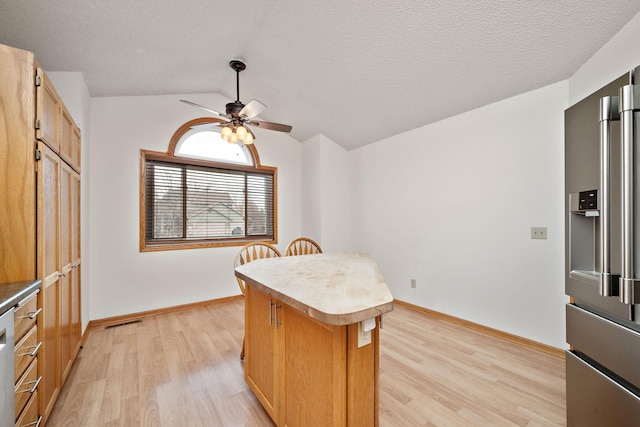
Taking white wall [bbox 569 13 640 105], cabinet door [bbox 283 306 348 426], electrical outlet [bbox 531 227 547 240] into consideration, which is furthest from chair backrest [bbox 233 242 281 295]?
white wall [bbox 569 13 640 105]

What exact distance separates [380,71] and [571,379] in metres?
2.64

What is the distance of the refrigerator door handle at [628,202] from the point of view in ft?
2.74

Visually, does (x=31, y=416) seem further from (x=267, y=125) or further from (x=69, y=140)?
(x=267, y=125)

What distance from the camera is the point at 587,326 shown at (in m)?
1.14

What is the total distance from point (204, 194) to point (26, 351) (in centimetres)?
274

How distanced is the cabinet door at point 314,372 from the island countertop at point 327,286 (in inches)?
4.2

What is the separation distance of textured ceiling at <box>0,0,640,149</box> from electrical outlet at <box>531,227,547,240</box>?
127cm

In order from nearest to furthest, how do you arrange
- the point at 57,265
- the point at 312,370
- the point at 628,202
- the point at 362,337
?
1. the point at 628,202
2. the point at 362,337
3. the point at 312,370
4. the point at 57,265

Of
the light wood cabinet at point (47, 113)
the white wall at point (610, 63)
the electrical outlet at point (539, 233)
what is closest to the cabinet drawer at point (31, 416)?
the light wood cabinet at point (47, 113)

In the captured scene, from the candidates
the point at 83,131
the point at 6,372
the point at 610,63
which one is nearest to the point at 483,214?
the point at 610,63

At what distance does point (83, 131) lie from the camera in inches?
104

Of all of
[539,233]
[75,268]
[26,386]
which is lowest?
[26,386]

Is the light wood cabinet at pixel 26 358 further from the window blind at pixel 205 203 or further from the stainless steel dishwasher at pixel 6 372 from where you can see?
the window blind at pixel 205 203

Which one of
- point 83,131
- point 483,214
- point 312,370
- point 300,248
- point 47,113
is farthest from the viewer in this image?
point 300,248
